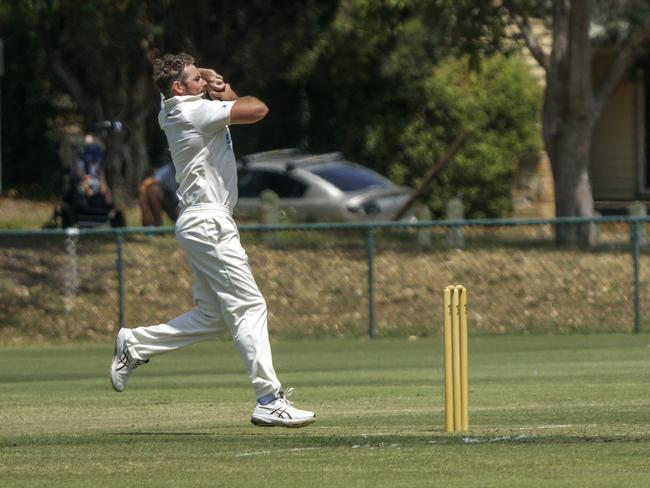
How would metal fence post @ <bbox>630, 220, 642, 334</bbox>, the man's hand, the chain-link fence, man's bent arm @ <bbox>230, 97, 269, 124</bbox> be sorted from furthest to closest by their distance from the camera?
the chain-link fence < metal fence post @ <bbox>630, 220, 642, 334</bbox> < the man's hand < man's bent arm @ <bbox>230, 97, 269, 124</bbox>

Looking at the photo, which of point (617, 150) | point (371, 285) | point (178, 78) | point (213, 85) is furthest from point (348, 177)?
point (178, 78)

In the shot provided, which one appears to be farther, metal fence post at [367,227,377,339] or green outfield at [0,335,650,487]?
metal fence post at [367,227,377,339]

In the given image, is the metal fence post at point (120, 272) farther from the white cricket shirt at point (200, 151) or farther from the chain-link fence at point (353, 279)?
the white cricket shirt at point (200, 151)

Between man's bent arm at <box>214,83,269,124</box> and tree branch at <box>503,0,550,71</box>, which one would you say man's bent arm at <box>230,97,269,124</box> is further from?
tree branch at <box>503,0,550,71</box>

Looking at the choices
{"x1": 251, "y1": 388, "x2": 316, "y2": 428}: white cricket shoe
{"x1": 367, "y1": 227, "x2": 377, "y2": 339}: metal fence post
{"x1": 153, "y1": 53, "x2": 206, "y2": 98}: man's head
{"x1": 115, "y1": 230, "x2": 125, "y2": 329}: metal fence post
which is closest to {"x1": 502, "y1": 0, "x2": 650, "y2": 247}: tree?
{"x1": 367, "y1": 227, "x2": 377, "y2": 339}: metal fence post

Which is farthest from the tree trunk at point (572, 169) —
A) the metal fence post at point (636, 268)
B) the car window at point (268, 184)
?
the metal fence post at point (636, 268)

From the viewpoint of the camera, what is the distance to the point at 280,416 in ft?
32.9

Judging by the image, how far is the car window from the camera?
29781 millimetres

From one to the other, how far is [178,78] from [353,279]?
1254 centimetres

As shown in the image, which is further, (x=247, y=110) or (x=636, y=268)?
(x=636, y=268)

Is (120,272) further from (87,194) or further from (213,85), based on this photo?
(213,85)

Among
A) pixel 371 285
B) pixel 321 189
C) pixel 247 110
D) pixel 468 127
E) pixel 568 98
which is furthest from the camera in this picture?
pixel 468 127

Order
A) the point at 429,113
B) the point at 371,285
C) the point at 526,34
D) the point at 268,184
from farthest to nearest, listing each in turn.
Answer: the point at 429,113, the point at 268,184, the point at 526,34, the point at 371,285

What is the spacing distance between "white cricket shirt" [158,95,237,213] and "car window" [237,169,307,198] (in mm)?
19504
